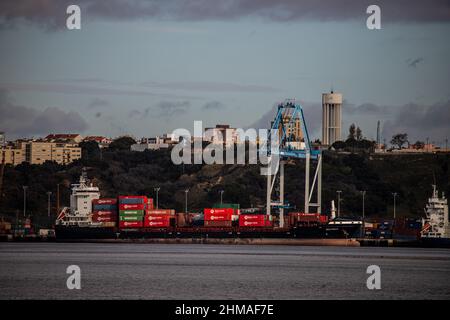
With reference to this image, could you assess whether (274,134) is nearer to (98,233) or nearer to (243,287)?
(98,233)

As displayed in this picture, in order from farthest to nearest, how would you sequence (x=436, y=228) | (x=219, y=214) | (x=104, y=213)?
(x=104, y=213)
(x=219, y=214)
(x=436, y=228)

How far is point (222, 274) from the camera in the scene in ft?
309

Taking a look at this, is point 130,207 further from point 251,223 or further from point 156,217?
point 251,223

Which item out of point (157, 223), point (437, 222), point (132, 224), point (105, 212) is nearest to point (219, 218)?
point (157, 223)

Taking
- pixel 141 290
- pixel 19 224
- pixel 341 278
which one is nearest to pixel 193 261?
pixel 341 278

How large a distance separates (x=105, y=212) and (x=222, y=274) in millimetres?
51452

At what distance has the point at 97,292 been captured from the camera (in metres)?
79.1

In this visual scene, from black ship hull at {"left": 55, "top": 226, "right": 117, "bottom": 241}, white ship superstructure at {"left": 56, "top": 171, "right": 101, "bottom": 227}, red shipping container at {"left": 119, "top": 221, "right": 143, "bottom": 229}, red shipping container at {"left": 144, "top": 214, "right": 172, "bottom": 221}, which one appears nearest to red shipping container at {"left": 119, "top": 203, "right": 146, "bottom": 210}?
red shipping container at {"left": 144, "top": 214, "right": 172, "bottom": 221}

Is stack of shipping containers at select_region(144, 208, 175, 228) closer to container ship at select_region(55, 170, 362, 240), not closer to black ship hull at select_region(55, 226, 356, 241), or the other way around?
container ship at select_region(55, 170, 362, 240)

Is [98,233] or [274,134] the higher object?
[274,134]

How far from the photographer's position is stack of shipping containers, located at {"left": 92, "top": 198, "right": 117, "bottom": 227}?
142 meters

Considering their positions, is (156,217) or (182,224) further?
(182,224)
